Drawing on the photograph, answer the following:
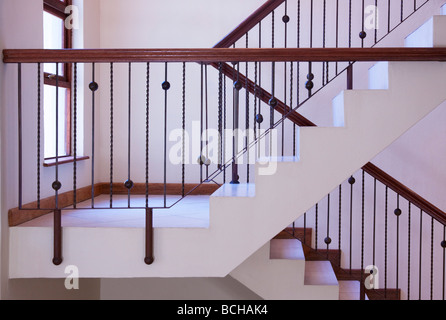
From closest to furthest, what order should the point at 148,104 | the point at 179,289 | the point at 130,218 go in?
1. the point at 130,218
2. the point at 148,104
3. the point at 179,289

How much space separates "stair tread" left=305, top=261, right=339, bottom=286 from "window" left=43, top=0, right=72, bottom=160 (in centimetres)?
225

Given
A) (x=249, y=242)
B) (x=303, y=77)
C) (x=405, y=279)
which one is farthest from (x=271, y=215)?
(x=405, y=279)

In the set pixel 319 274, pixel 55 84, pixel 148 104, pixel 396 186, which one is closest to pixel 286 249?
pixel 319 274

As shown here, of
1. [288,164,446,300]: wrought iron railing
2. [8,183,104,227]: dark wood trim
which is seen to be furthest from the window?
[288,164,446,300]: wrought iron railing

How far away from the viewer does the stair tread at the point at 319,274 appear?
13.1ft

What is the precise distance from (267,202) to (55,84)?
7.45 feet

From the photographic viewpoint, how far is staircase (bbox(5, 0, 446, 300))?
124 inches

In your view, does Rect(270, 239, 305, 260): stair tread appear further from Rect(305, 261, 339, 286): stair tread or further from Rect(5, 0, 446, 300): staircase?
Rect(5, 0, 446, 300): staircase

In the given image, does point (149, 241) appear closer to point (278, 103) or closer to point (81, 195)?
point (278, 103)

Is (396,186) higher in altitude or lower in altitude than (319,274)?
higher

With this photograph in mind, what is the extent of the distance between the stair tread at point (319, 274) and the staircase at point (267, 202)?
1.01 metres

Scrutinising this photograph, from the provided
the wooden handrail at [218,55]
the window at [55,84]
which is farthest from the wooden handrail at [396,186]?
the window at [55,84]

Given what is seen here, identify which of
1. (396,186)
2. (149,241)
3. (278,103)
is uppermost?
(278,103)

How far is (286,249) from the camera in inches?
166
